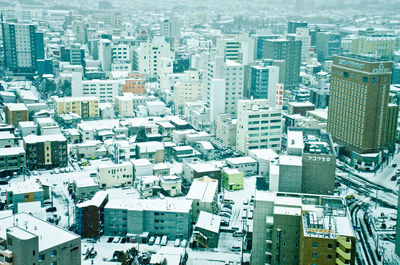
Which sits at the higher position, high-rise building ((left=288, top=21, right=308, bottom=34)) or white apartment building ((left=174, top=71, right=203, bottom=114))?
high-rise building ((left=288, top=21, right=308, bottom=34))

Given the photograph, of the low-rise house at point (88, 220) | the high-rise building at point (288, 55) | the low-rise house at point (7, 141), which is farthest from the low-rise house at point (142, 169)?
the high-rise building at point (288, 55)

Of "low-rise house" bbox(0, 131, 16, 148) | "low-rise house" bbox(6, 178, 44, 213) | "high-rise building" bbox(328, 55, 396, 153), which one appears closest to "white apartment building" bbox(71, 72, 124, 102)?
"low-rise house" bbox(0, 131, 16, 148)

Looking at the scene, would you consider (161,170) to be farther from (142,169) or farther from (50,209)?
(50,209)

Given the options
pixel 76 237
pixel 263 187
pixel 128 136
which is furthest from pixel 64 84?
pixel 76 237

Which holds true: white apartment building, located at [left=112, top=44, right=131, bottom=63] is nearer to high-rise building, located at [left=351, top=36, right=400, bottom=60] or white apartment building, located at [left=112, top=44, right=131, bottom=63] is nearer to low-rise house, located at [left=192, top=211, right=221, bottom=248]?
high-rise building, located at [left=351, top=36, right=400, bottom=60]

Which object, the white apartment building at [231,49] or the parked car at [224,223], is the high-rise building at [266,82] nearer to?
the white apartment building at [231,49]
